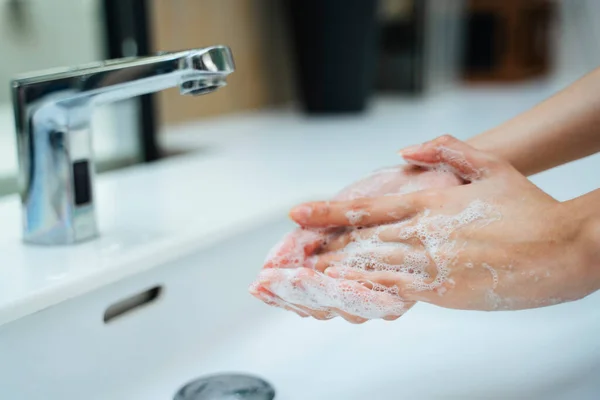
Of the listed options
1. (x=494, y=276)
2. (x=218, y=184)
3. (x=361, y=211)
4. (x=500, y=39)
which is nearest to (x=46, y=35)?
(x=218, y=184)

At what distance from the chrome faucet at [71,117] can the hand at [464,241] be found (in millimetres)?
129

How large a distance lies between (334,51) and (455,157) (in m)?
0.84

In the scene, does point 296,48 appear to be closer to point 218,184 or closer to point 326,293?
point 218,184

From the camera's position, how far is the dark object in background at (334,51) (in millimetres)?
1287

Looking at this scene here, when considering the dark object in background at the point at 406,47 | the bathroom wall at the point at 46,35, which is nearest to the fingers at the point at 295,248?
the bathroom wall at the point at 46,35

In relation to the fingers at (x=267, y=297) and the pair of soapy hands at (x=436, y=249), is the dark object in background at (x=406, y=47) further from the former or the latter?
the fingers at (x=267, y=297)

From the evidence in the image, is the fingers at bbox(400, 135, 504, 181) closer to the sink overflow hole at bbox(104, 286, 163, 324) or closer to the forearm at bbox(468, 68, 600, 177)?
the forearm at bbox(468, 68, 600, 177)

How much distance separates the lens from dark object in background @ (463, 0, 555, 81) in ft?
6.24

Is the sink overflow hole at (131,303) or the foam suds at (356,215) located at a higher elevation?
the foam suds at (356,215)

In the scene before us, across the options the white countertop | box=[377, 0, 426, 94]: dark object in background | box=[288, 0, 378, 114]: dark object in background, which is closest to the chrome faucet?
the white countertop

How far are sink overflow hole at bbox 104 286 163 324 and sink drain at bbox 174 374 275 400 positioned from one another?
0.08 meters

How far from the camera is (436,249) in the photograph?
45 centimetres

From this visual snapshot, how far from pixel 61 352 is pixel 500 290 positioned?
0.30 m

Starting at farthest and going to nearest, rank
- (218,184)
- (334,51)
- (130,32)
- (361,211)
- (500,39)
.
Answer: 1. (500,39)
2. (334,51)
3. (130,32)
4. (218,184)
5. (361,211)
